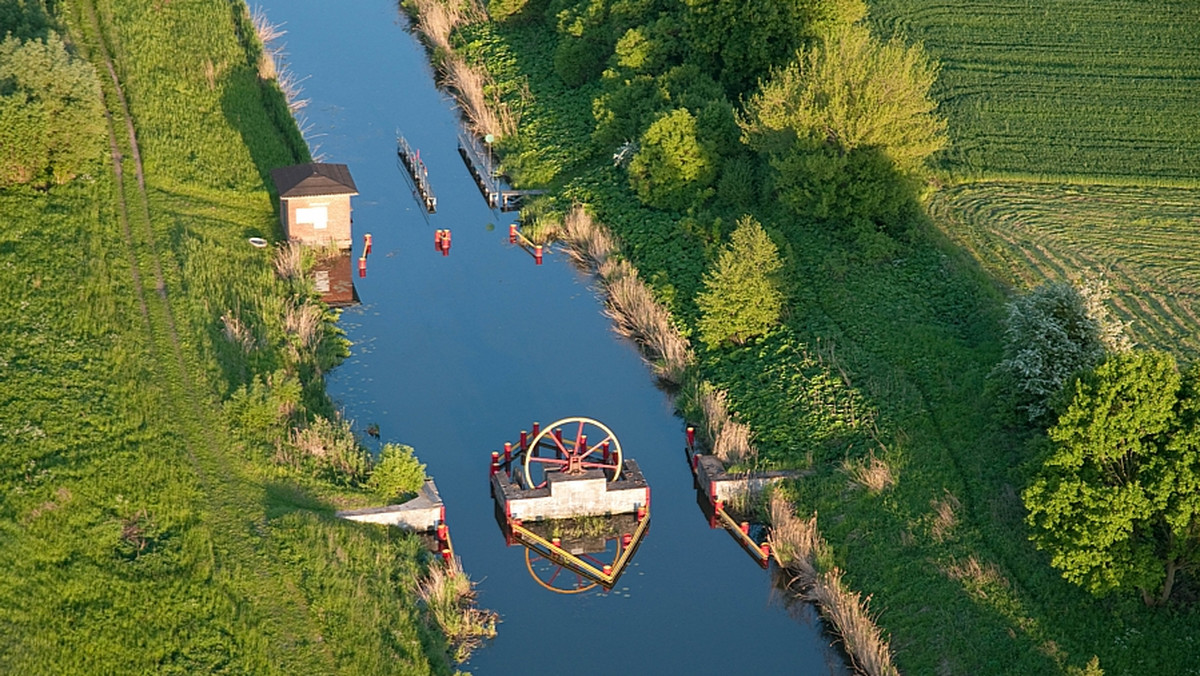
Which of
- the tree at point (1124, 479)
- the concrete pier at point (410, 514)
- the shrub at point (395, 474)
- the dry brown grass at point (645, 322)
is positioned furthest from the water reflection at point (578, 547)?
the tree at point (1124, 479)

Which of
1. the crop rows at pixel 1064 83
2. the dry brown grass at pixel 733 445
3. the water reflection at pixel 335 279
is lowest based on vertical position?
the water reflection at pixel 335 279

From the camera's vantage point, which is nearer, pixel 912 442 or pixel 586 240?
pixel 912 442

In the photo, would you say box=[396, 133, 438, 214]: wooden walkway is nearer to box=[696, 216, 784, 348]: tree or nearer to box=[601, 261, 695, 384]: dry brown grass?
box=[601, 261, 695, 384]: dry brown grass

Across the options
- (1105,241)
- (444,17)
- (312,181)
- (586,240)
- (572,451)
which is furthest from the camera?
(444,17)

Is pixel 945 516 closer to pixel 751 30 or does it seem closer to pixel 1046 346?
pixel 1046 346

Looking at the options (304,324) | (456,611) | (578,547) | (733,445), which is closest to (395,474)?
(456,611)

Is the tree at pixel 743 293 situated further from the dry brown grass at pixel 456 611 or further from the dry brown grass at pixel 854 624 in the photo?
the dry brown grass at pixel 456 611

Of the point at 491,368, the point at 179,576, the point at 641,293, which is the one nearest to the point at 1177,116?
the point at 641,293

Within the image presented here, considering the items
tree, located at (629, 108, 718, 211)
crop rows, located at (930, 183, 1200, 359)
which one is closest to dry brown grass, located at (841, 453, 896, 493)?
crop rows, located at (930, 183, 1200, 359)
